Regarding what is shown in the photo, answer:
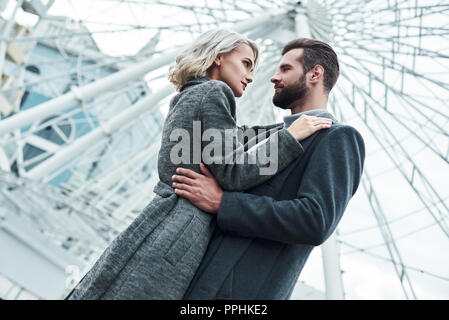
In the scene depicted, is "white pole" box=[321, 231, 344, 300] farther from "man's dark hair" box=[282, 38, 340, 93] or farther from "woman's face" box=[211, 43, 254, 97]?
"woman's face" box=[211, 43, 254, 97]

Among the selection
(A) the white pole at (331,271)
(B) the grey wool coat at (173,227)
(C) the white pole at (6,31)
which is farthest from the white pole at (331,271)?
(C) the white pole at (6,31)

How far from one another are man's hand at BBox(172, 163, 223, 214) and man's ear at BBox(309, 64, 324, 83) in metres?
0.93

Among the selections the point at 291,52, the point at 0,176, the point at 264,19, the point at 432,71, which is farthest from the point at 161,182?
the point at 432,71

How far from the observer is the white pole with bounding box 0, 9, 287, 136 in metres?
7.54

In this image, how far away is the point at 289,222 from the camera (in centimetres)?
156

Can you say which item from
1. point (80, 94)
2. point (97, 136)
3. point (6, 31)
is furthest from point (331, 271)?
point (6, 31)

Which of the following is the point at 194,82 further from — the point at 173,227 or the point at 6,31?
the point at 6,31

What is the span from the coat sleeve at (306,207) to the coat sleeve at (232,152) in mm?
74

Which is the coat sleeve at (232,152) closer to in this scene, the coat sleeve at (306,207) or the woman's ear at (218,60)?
the coat sleeve at (306,207)

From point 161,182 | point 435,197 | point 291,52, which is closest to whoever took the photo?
point 161,182

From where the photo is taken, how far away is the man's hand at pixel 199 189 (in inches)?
66.2

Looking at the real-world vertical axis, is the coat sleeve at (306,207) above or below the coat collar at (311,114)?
below

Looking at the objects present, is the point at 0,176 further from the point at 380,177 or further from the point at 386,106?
the point at 380,177
